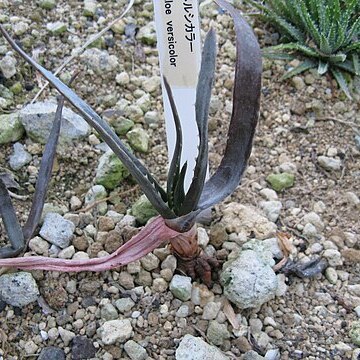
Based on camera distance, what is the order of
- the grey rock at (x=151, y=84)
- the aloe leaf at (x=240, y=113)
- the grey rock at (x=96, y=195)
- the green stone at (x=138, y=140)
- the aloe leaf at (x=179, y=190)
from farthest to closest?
the grey rock at (x=151, y=84)
the green stone at (x=138, y=140)
the grey rock at (x=96, y=195)
the aloe leaf at (x=179, y=190)
the aloe leaf at (x=240, y=113)

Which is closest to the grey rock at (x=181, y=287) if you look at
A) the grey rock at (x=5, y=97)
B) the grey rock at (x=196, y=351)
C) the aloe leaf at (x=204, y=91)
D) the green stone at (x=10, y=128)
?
the grey rock at (x=196, y=351)

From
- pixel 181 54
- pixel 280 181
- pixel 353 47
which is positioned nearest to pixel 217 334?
pixel 280 181

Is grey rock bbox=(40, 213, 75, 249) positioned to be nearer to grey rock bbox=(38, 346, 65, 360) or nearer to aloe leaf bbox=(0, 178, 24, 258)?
aloe leaf bbox=(0, 178, 24, 258)

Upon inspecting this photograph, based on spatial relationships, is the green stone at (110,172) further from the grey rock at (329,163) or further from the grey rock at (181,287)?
the grey rock at (329,163)

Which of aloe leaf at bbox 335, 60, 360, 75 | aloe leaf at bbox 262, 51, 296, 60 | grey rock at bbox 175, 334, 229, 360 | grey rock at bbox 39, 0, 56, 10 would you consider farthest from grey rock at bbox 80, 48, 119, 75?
grey rock at bbox 175, 334, 229, 360

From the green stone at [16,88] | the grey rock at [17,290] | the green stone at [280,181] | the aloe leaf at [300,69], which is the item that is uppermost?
the aloe leaf at [300,69]

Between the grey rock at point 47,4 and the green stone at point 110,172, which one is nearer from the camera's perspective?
Result: the green stone at point 110,172

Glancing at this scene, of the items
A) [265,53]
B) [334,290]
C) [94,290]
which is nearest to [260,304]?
[334,290]
